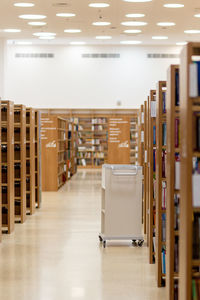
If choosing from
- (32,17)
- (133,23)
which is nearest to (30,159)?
(32,17)

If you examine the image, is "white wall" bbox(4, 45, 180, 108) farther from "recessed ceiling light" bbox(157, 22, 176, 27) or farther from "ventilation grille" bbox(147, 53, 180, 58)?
"recessed ceiling light" bbox(157, 22, 176, 27)

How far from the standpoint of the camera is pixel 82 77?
24141 mm

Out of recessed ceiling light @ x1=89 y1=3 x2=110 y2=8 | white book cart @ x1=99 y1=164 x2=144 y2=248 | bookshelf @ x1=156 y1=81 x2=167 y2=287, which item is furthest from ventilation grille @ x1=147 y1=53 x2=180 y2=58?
bookshelf @ x1=156 y1=81 x2=167 y2=287

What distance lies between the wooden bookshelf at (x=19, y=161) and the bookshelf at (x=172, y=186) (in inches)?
211

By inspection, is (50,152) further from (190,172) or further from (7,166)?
(190,172)

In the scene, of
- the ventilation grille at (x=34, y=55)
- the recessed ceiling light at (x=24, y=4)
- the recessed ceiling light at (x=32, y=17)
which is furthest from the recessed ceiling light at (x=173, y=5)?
the ventilation grille at (x=34, y=55)

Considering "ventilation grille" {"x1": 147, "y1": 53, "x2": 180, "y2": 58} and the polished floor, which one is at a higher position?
"ventilation grille" {"x1": 147, "y1": 53, "x2": 180, "y2": 58}

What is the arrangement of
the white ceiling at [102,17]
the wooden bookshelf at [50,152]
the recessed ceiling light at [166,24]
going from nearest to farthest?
the white ceiling at [102,17]
the wooden bookshelf at [50,152]
the recessed ceiling light at [166,24]

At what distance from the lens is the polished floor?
5.43 metres

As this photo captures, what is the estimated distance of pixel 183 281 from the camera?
12.5ft

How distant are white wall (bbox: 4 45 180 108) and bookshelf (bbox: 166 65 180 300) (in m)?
Answer: 19.4

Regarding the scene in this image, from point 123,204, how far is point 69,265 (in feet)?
4.57

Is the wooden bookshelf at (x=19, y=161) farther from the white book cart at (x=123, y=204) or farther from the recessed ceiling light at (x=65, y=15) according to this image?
the recessed ceiling light at (x=65, y=15)

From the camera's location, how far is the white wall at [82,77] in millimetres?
23969
